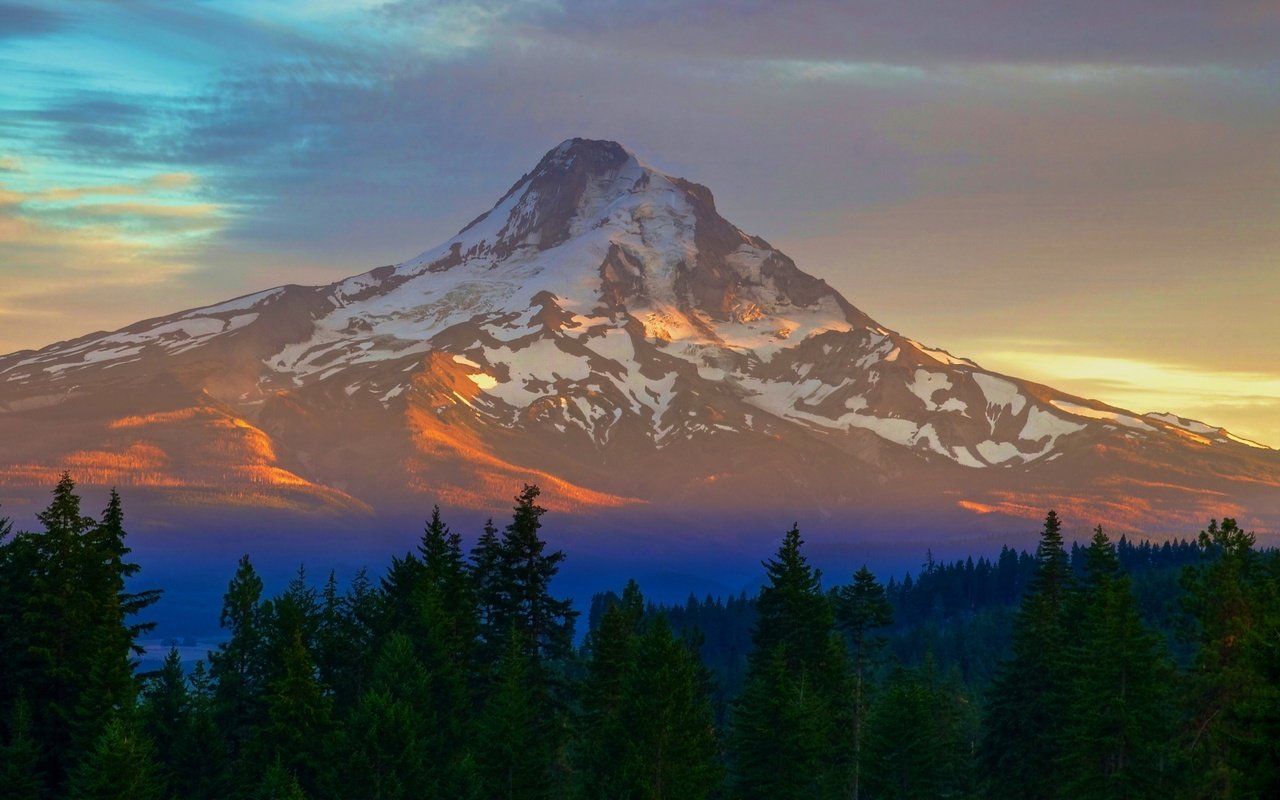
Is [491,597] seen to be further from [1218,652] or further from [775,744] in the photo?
[1218,652]

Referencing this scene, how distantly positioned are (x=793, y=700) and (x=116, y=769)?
2785 cm

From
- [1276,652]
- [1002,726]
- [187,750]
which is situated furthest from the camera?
[1002,726]

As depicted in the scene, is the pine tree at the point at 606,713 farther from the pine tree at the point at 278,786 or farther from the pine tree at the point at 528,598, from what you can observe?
the pine tree at the point at 278,786

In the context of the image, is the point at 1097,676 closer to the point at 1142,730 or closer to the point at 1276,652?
the point at 1142,730

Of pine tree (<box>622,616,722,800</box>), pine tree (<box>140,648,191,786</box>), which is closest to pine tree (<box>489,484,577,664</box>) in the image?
pine tree (<box>622,616,722,800</box>)

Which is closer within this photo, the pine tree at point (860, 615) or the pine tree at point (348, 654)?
the pine tree at point (348, 654)

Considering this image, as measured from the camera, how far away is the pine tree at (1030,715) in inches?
2992

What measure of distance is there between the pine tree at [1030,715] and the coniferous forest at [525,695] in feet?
0.43

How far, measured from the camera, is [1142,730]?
66000 mm

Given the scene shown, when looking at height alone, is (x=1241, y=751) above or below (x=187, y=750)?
above

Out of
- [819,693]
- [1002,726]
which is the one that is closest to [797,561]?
[819,693]

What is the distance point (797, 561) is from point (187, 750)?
3004 centimetres

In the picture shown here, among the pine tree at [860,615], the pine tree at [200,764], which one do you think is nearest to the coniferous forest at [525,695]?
the pine tree at [200,764]

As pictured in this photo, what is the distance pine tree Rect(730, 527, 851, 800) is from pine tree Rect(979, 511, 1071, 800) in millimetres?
7087
